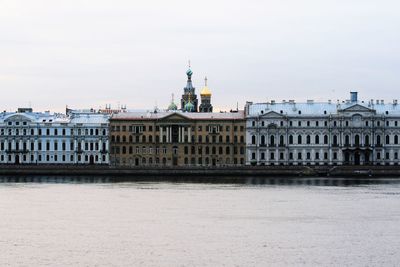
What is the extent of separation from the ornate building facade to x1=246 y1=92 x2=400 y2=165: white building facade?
2.31 metres

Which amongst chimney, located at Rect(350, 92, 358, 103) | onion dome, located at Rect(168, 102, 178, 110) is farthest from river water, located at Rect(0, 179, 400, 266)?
onion dome, located at Rect(168, 102, 178, 110)

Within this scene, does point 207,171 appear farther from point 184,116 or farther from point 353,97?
point 353,97

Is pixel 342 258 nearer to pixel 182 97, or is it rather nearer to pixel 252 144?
pixel 252 144

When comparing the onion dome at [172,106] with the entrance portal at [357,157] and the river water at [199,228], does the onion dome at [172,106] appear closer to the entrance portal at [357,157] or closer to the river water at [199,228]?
the entrance portal at [357,157]

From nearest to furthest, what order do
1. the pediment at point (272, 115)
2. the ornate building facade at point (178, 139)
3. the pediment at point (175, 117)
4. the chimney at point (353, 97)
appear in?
the pediment at point (272, 115), the chimney at point (353, 97), the ornate building facade at point (178, 139), the pediment at point (175, 117)

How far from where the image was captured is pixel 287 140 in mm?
100688

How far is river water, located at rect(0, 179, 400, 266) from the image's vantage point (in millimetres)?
35938

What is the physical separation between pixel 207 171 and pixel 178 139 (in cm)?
1091

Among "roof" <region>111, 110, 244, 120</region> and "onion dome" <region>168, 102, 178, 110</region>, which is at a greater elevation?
"onion dome" <region>168, 102, 178, 110</region>

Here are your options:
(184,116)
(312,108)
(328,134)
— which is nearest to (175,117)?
(184,116)

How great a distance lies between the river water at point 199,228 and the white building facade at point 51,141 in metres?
37.8

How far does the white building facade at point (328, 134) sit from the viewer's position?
3920 inches

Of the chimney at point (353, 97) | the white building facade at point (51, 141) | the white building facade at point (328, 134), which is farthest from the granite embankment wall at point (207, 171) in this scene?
the chimney at point (353, 97)

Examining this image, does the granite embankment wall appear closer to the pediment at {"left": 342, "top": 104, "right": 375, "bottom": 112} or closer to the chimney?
the pediment at {"left": 342, "top": 104, "right": 375, "bottom": 112}
